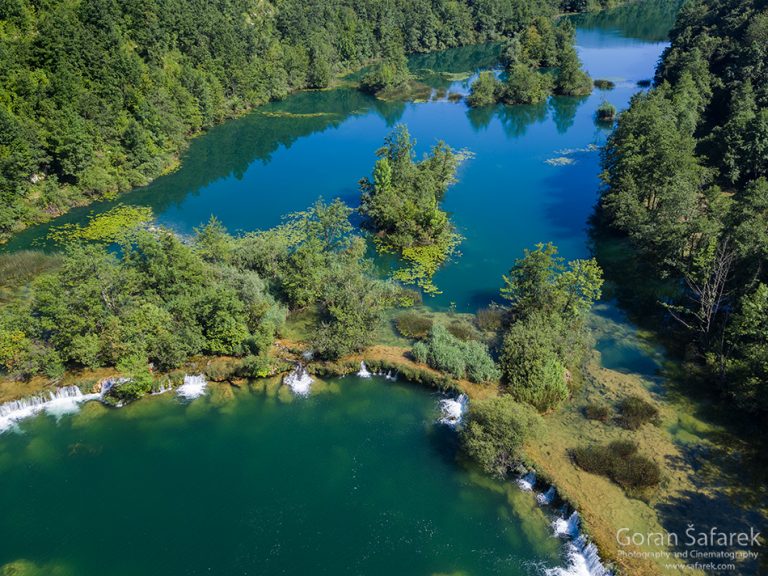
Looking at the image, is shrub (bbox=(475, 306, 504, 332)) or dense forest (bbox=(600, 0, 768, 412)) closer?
dense forest (bbox=(600, 0, 768, 412))

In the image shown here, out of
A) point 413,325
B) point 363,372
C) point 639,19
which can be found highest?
point 639,19

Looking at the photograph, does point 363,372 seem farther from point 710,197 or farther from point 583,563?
point 710,197

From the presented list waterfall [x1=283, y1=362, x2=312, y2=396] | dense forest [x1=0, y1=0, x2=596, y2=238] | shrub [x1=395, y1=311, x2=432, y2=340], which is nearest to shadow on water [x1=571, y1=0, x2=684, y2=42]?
dense forest [x1=0, y1=0, x2=596, y2=238]

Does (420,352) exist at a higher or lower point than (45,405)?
lower

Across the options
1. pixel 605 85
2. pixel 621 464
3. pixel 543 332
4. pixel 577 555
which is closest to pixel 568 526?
pixel 577 555

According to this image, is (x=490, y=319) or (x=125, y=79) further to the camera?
(x=125, y=79)

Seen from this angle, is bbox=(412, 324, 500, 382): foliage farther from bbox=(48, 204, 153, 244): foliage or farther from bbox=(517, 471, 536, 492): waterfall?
bbox=(48, 204, 153, 244): foliage
